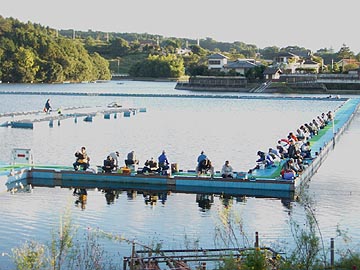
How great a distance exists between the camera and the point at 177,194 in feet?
63.7

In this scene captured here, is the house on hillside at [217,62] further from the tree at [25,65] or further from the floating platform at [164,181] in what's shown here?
the floating platform at [164,181]

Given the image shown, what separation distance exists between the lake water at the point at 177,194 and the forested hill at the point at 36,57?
56.8 metres

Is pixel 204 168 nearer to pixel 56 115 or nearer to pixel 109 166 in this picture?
pixel 109 166

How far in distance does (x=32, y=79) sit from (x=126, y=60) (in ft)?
170

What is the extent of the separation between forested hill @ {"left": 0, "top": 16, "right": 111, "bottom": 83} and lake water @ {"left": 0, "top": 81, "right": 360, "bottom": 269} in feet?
187

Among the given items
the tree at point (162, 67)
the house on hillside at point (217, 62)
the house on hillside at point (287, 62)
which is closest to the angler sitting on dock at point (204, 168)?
the house on hillside at point (287, 62)

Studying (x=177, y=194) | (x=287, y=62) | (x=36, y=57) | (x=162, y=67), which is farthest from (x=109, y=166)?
(x=162, y=67)

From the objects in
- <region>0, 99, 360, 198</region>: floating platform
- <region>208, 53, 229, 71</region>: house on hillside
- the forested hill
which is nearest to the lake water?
<region>0, 99, 360, 198</region>: floating platform

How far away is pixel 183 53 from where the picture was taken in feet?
536

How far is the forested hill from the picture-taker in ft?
351

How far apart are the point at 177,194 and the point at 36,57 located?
307ft

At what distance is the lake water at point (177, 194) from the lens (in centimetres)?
1479

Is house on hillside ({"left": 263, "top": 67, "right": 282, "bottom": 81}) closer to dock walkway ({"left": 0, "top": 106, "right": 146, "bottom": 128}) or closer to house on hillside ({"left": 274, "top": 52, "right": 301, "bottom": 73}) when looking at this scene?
house on hillside ({"left": 274, "top": 52, "right": 301, "bottom": 73})

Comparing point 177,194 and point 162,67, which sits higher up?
point 162,67
